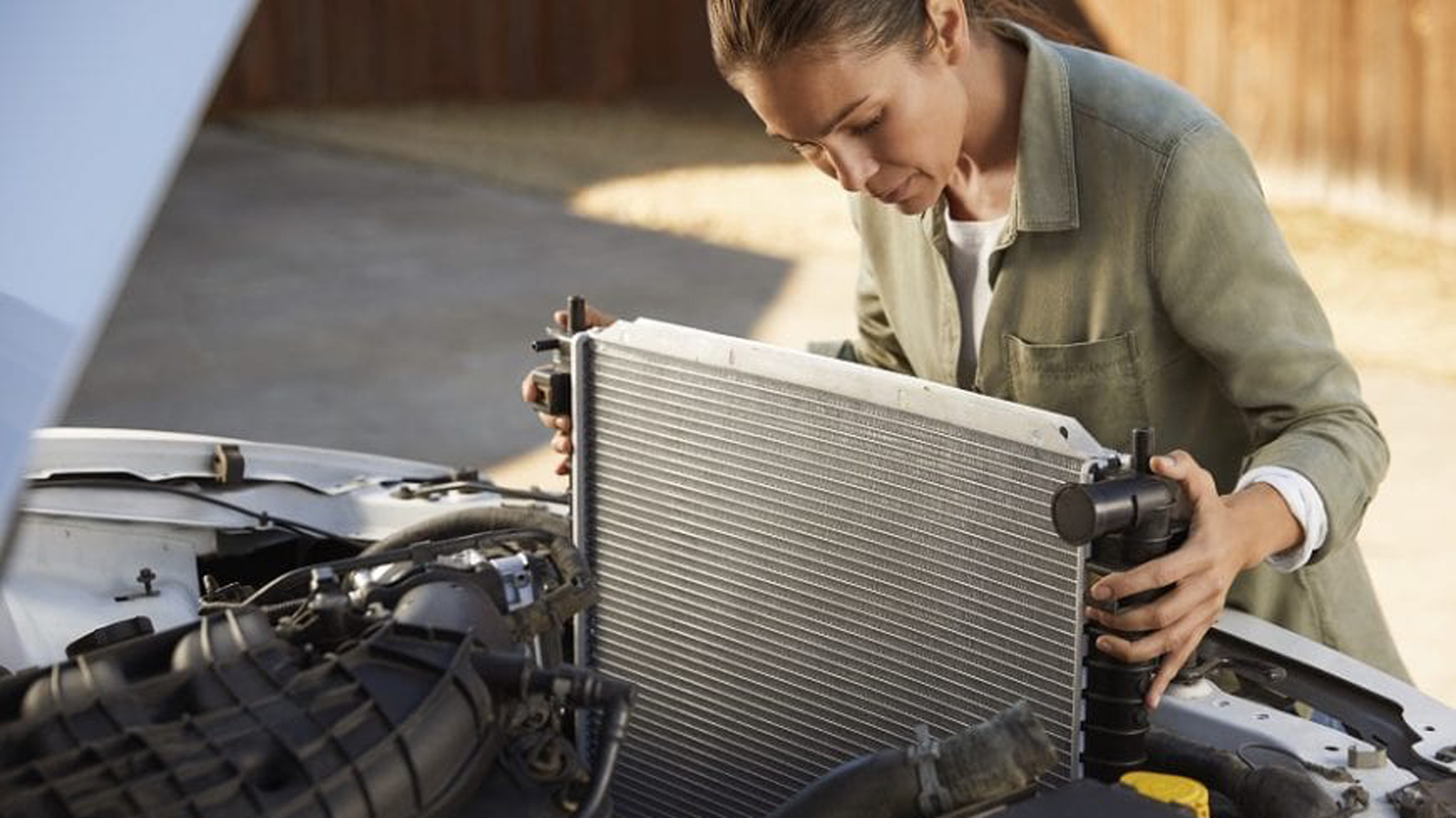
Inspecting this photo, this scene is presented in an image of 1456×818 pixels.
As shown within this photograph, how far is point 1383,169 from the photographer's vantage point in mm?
8133

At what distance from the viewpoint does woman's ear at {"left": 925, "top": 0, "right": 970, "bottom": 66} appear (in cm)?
191

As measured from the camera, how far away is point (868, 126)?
186cm

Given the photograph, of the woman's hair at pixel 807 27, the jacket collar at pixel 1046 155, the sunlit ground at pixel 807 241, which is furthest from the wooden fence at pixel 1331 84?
the woman's hair at pixel 807 27

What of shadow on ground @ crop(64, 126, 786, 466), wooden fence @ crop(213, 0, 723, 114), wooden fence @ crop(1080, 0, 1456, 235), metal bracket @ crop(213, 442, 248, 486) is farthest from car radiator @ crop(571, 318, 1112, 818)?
wooden fence @ crop(213, 0, 723, 114)

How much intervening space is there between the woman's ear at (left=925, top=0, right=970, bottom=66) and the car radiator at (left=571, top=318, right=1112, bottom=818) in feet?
1.15

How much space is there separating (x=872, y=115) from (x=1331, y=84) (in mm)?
6928

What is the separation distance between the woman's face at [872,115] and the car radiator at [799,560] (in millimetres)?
203

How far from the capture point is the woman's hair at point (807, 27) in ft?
5.86

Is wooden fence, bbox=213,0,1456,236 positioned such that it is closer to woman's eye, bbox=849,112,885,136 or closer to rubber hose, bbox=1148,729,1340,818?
woman's eye, bbox=849,112,885,136

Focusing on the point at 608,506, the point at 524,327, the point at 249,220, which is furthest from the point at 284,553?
the point at 249,220

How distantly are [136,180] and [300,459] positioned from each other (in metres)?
1.37

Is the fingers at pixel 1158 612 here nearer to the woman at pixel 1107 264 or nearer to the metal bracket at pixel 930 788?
the woman at pixel 1107 264

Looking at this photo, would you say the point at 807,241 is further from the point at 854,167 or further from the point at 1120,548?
the point at 1120,548

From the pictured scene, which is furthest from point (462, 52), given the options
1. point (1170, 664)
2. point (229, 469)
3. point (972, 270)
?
point (1170, 664)
